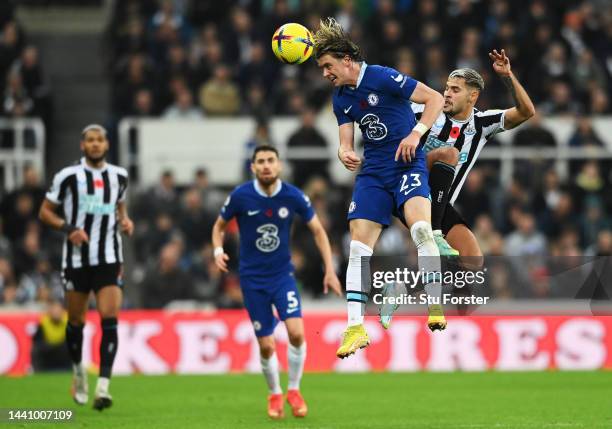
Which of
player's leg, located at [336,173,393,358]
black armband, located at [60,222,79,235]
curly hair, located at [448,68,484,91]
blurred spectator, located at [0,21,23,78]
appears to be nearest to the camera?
player's leg, located at [336,173,393,358]

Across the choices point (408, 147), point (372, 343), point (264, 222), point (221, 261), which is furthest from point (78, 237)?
point (372, 343)

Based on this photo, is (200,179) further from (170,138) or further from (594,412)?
(594,412)

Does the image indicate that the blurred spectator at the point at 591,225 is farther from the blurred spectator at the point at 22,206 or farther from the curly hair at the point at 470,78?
the curly hair at the point at 470,78

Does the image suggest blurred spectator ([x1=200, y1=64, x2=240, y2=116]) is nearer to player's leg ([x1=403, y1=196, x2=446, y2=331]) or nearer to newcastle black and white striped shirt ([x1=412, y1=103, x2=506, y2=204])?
newcastle black and white striped shirt ([x1=412, y1=103, x2=506, y2=204])

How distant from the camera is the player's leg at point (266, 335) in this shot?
1370 centimetres

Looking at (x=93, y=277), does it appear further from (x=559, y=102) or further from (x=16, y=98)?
(x=559, y=102)

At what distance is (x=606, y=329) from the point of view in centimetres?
1922

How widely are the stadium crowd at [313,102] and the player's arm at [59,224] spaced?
5671mm

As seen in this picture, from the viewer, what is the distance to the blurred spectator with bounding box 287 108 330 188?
20781mm

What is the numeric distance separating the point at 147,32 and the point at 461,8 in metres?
5.01

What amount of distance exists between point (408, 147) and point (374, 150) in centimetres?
54

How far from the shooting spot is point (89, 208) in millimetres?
14055

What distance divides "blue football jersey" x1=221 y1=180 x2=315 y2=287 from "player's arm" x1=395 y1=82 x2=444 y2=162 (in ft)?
10.1

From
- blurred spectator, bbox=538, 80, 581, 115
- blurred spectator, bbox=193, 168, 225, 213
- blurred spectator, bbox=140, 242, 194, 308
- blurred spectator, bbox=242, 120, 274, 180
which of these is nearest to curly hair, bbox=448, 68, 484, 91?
blurred spectator, bbox=242, 120, 274, 180
